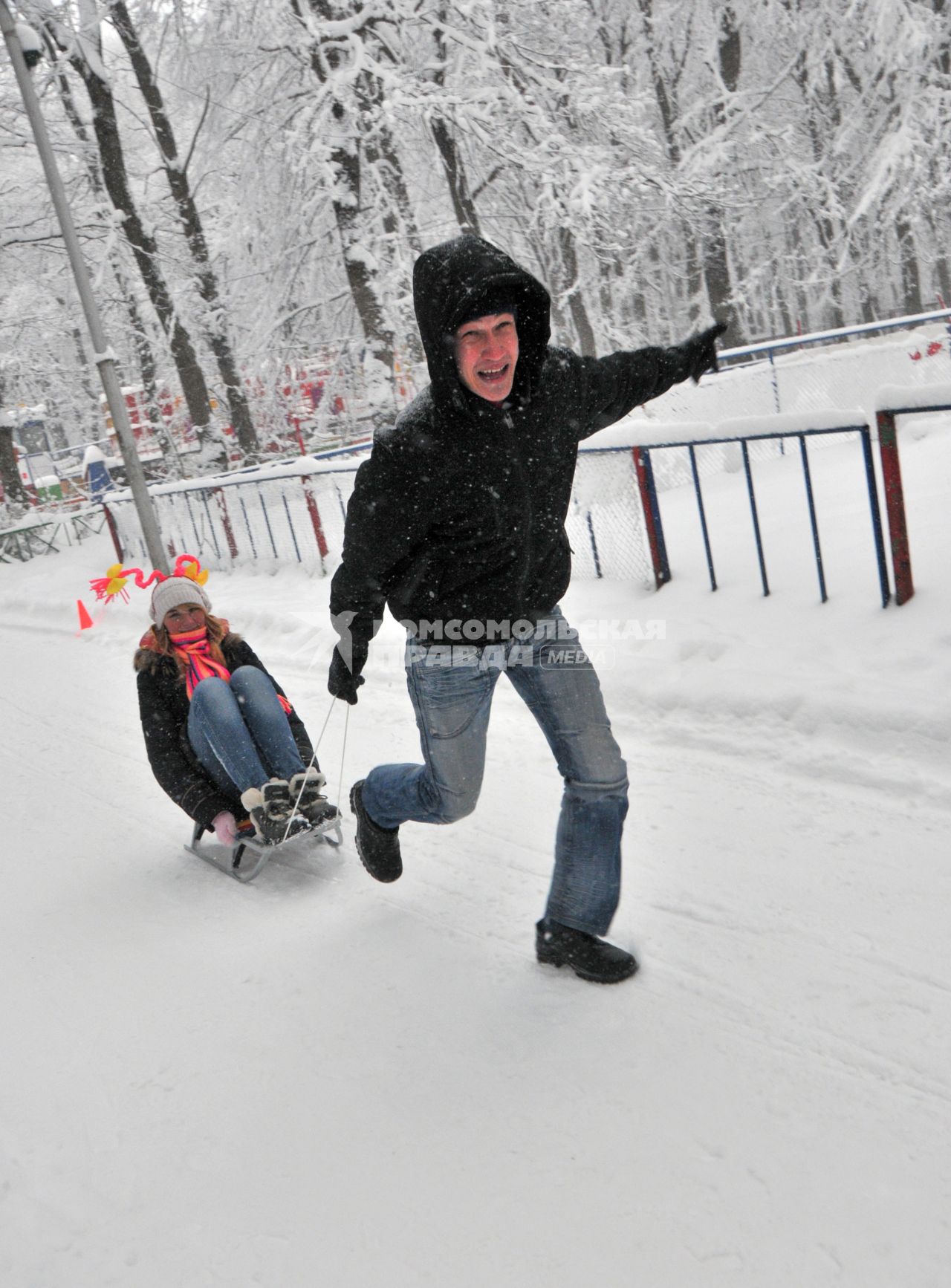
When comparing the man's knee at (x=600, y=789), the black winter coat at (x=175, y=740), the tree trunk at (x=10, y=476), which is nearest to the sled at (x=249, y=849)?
the black winter coat at (x=175, y=740)

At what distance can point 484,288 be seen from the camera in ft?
7.42

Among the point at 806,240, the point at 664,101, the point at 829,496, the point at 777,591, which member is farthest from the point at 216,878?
the point at 806,240

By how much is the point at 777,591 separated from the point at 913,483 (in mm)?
1720

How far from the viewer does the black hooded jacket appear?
2.32 m

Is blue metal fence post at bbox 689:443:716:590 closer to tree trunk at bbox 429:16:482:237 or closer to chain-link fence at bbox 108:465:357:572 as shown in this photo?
chain-link fence at bbox 108:465:357:572

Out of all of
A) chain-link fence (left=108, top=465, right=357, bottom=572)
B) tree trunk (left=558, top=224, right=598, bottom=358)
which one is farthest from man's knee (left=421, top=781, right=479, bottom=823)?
tree trunk (left=558, top=224, right=598, bottom=358)

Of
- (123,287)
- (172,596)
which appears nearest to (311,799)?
(172,596)

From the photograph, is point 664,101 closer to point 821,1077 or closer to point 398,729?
point 398,729

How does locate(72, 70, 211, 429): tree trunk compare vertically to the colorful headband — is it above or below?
above

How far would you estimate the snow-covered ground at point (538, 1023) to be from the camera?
1.95 m

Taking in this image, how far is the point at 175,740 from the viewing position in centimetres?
375

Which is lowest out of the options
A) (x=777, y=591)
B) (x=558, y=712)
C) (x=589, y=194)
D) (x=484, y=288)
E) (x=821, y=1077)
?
(x=821, y=1077)

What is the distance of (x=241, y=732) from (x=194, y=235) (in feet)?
46.9

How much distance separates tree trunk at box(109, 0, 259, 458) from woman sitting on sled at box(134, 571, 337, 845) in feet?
43.5
